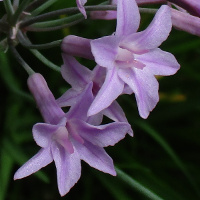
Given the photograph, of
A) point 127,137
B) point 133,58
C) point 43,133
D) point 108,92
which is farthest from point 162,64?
point 127,137

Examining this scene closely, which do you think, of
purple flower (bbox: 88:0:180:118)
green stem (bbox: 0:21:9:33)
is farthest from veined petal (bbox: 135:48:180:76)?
green stem (bbox: 0:21:9:33)

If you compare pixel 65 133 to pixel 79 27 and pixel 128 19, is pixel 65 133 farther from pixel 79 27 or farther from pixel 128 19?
pixel 79 27

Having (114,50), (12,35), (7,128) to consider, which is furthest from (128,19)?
(7,128)

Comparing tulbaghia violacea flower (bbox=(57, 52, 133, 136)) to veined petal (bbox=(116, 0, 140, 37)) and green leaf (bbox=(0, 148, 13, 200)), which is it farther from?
green leaf (bbox=(0, 148, 13, 200))

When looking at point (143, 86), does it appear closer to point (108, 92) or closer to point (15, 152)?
point (108, 92)

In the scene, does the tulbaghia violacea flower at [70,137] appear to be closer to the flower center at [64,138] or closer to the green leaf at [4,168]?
the flower center at [64,138]

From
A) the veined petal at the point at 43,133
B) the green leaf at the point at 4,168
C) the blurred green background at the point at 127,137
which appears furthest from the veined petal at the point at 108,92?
the green leaf at the point at 4,168

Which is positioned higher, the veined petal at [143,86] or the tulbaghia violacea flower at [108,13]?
the tulbaghia violacea flower at [108,13]
